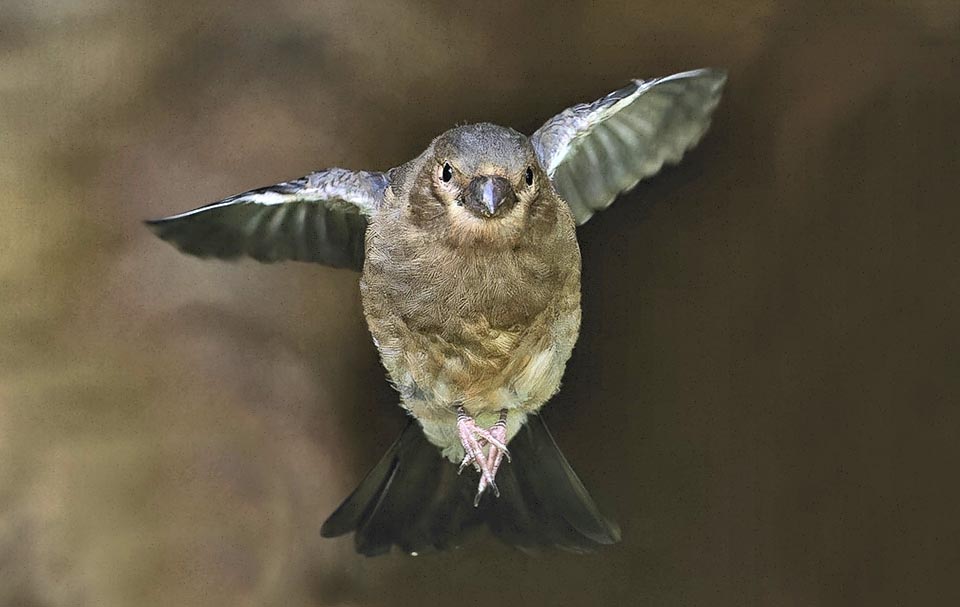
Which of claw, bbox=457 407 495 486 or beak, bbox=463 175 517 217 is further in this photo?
claw, bbox=457 407 495 486

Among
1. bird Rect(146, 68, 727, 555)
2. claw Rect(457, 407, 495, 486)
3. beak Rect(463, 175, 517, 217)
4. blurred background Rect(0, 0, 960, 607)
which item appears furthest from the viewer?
blurred background Rect(0, 0, 960, 607)

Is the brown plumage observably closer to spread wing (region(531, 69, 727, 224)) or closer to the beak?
the beak

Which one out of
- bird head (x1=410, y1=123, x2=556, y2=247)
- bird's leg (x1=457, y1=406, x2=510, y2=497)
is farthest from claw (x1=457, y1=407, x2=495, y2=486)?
bird head (x1=410, y1=123, x2=556, y2=247)

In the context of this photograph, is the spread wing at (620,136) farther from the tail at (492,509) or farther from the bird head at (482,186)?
the tail at (492,509)

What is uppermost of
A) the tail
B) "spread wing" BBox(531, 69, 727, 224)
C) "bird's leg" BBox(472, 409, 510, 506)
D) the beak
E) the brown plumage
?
"spread wing" BBox(531, 69, 727, 224)

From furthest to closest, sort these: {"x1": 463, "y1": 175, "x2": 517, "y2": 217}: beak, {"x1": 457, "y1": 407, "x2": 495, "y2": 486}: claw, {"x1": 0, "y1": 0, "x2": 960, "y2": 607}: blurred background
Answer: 1. {"x1": 0, "y1": 0, "x2": 960, "y2": 607}: blurred background
2. {"x1": 457, "y1": 407, "x2": 495, "y2": 486}: claw
3. {"x1": 463, "y1": 175, "x2": 517, "y2": 217}: beak

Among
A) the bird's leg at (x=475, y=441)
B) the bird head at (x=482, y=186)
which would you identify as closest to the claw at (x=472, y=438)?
the bird's leg at (x=475, y=441)

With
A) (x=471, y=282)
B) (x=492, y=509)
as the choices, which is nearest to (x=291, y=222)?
(x=471, y=282)
